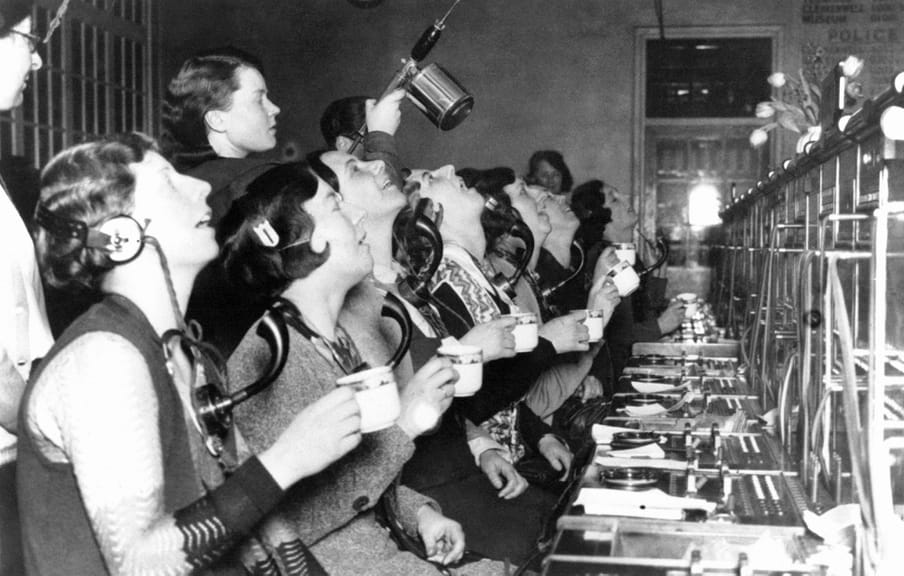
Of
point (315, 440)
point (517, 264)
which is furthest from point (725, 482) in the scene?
point (517, 264)

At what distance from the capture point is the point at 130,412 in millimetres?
1435

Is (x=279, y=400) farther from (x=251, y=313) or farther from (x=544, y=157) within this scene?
(x=544, y=157)

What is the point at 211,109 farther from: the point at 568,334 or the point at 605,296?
the point at 605,296

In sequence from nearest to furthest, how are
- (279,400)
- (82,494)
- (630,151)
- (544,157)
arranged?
1. (82,494)
2. (279,400)
3. (544,157)
4. (630,151)

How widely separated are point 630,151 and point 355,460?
7094 mm

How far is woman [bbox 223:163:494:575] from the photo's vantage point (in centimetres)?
206

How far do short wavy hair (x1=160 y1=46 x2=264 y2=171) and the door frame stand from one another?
21.0 ft

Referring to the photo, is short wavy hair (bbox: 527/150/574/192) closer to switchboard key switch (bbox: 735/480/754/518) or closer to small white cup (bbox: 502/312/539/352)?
small white cup (bbox: 502/312/539/352)

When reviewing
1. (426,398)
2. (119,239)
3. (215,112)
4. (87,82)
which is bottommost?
(426,398)

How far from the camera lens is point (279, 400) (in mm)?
2055

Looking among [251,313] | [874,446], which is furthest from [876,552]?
[251,313]

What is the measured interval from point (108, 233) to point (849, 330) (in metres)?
1.13

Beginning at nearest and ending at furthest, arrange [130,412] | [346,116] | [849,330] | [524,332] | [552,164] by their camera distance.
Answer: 1. [130,412]
2. [849,330]
3. [524,332]
4. [346,116]
5. [552,164]

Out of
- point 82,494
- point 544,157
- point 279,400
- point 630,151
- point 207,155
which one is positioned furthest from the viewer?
point 630,151
